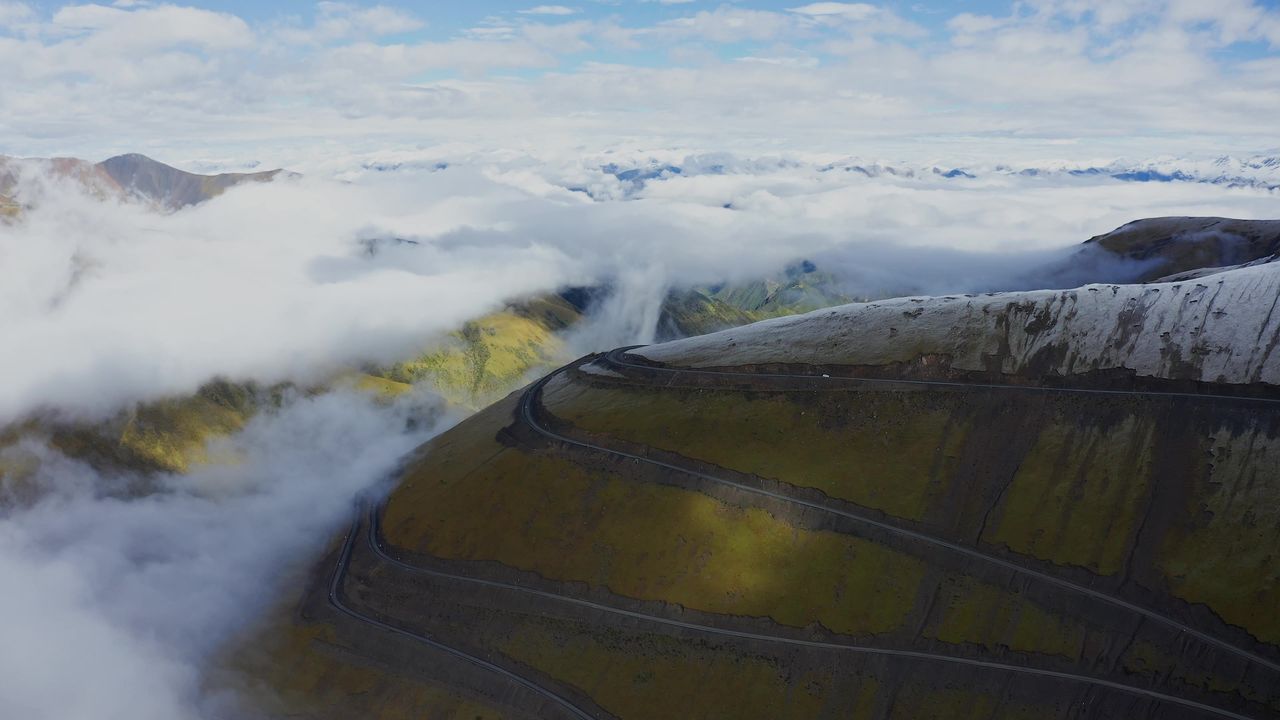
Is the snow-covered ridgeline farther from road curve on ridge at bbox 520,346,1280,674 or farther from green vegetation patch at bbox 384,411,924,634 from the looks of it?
green vegetation patch at bbox 384,411,924,634

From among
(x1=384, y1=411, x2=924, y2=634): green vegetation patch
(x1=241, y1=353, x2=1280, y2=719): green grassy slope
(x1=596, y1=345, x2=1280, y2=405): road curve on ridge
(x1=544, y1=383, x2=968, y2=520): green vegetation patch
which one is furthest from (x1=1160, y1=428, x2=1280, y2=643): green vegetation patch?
(x1=384, y1=411, x2=924, y2=634): green vegetation patch

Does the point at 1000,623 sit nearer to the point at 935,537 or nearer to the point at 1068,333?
the point at 935,537

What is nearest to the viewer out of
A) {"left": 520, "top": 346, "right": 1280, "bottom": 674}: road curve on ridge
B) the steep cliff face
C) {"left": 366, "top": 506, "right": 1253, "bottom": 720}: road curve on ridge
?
{"left": 366, "top": 506, "right": 1253, "bottom": 720}: road curve on ridge

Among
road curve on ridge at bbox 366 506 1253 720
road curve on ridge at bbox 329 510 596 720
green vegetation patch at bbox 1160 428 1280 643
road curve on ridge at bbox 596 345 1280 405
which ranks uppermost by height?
road curve on ridge at bbox 596 345 1280 405

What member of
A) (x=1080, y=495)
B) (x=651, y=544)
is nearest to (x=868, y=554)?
(x=1080, y=495)

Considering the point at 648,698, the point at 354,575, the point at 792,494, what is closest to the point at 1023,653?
the point at 792,494

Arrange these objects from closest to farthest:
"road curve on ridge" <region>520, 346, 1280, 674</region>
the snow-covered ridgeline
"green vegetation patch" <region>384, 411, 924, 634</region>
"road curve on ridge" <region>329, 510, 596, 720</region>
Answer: "road curve on ridge" <region>520, 346, 1280, 674</region>, "road curve on ridge" <region>329, 510, 596, 720</region>, "green vegetation patch" <region>384, 411, 924, 634</region>, the snow-covered ridgeline

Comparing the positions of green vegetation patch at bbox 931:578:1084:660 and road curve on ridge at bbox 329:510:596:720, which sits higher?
green vegetation patch at bbox 931:578:1084:660
